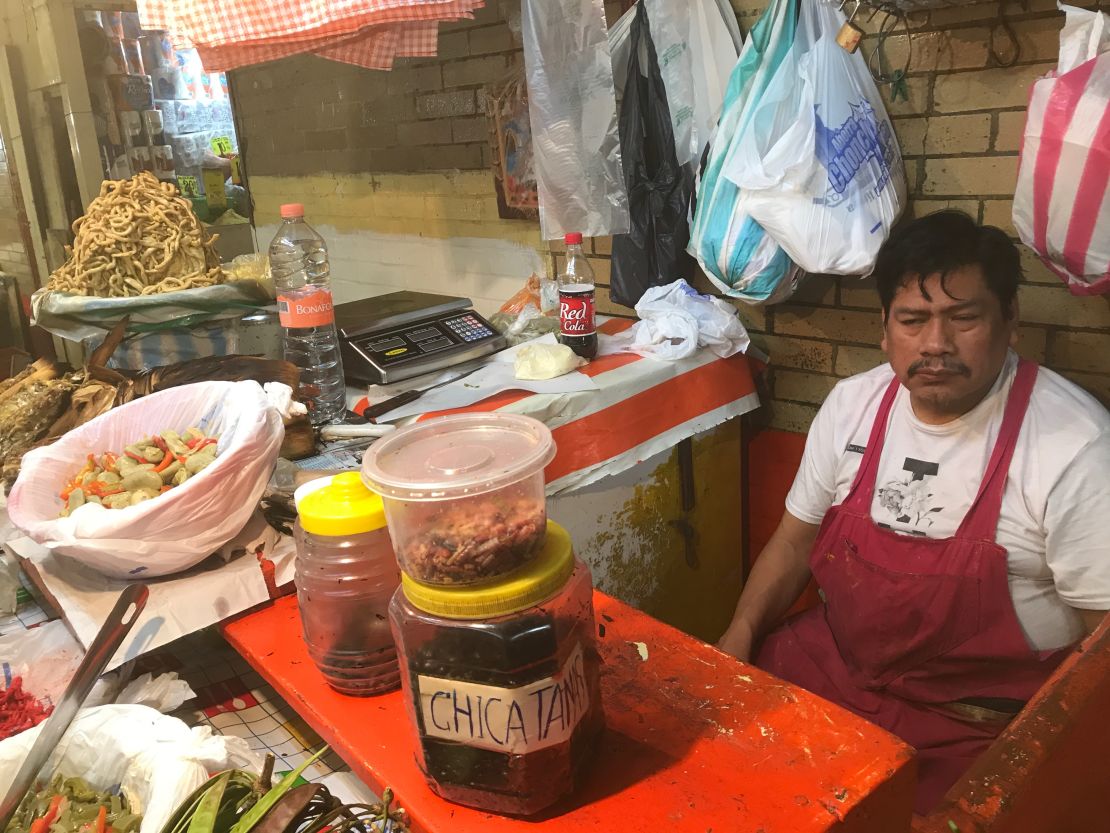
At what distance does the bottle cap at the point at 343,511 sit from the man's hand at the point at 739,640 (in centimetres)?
127

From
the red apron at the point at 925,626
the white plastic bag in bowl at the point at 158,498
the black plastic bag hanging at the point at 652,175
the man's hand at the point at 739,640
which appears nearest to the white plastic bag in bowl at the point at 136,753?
the white plastic bag in bowl at the point at 158,498

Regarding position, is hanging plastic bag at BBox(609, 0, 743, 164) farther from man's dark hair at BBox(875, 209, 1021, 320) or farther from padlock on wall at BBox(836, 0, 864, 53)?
man's dark hair at BBox(875, 209, 1021, 320)

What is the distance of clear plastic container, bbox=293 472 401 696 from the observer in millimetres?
1057

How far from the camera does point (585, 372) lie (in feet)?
7.26

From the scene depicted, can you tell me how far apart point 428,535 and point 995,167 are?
1889 millimetres

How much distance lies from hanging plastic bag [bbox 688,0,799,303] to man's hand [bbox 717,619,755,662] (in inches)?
34.1

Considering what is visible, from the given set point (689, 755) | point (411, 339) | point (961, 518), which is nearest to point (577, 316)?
point (411, 339)

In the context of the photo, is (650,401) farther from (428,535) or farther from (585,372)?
(428,535)

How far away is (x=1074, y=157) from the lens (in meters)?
1.57

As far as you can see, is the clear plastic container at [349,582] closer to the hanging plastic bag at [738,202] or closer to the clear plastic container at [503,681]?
the clear plastic container at [503,681]

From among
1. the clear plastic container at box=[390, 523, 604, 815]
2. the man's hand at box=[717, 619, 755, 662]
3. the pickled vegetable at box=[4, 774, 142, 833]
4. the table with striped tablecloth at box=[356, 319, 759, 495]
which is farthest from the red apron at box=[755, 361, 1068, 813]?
the pickled vegetable at box=[4, 774, 142, 833]

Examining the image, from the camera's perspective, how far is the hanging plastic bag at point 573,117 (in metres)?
2.26

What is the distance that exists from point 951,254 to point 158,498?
5.37ft

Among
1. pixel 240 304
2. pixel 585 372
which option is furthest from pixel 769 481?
pixel 240 304
